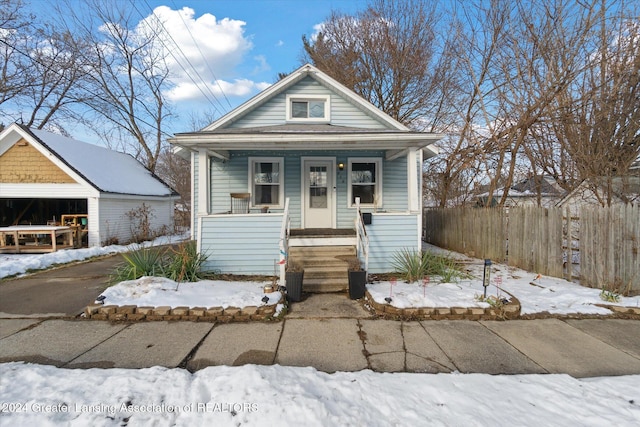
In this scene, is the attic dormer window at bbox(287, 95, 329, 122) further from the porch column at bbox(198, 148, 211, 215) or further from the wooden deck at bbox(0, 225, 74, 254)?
the wooden deck at bbox(0, 225, 74, 254)

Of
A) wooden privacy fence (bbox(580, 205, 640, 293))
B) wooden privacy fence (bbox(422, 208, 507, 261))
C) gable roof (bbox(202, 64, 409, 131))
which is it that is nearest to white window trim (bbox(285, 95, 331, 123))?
gable roof (bbox(202, 64, 409, 131))

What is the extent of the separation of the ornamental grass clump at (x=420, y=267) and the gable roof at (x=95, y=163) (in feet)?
36.8

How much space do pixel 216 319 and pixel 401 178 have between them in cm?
682

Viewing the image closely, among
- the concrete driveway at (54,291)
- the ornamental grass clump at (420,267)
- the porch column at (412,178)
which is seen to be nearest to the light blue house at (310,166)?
the porch column at (412,178)

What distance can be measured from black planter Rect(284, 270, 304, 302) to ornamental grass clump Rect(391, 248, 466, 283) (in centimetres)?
237

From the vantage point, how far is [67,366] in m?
3.16

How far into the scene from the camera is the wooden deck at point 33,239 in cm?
992

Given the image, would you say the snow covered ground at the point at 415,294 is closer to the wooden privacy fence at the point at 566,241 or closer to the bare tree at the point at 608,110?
the wooden privacy fence at the point at 566,241

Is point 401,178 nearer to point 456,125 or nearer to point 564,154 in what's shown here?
point 564,154

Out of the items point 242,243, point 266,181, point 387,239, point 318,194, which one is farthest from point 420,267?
point 266,181

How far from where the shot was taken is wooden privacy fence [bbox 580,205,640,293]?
17.8 feet

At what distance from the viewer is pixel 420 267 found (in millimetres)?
6234

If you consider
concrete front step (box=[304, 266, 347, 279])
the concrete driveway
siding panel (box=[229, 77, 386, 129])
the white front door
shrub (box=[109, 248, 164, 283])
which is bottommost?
the concrete driveway

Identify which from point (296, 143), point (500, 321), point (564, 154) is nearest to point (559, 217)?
point (500, 321)
